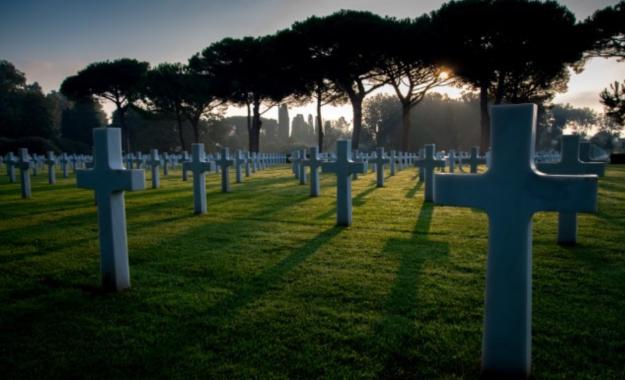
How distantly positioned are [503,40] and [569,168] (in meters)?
26.9

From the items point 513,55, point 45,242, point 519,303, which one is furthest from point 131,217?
point 513,55

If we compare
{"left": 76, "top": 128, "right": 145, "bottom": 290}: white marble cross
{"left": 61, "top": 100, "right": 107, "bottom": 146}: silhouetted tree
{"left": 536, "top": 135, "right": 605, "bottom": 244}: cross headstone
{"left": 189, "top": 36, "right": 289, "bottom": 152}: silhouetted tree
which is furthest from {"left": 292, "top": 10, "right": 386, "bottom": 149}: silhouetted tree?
{"left": 61, "top": 100, "right": 107, "bottom": 146}: silhouetted tree

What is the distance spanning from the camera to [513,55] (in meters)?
27.2

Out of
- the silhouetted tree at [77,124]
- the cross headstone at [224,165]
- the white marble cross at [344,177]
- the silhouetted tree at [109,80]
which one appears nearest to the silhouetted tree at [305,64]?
the silhouetted tree at [109,80]

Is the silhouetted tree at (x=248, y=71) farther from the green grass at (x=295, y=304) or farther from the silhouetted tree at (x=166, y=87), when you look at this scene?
the green grass at (x=295, y=304)

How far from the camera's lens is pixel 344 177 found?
19.5 feet

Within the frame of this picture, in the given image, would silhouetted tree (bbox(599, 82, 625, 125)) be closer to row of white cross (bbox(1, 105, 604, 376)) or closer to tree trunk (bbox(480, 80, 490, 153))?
tree trunk (bbox(480, 80, 490, 153))

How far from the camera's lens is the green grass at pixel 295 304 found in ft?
6.83

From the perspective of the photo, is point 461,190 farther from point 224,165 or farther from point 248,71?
point 248,71

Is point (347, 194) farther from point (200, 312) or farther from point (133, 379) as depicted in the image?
point (133, 379)

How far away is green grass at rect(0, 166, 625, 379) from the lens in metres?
2.08

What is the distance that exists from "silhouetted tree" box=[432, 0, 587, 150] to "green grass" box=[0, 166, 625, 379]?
84.9 feet

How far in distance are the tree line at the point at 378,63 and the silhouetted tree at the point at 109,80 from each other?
0.33 ft

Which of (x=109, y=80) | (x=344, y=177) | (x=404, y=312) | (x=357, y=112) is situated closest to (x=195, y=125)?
(x=109, y=80)
